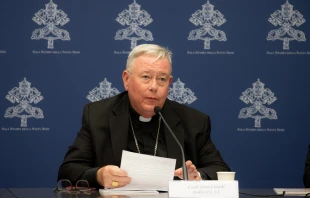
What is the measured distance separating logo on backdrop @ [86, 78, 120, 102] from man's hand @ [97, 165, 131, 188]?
6.24 feet

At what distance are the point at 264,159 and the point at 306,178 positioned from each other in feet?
4.20

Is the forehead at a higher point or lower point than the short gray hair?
lower

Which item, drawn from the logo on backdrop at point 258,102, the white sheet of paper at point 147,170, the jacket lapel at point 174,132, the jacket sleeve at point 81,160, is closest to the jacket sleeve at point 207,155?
the jacket lapel at point 174,132

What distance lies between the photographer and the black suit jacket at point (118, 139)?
346 centimetres

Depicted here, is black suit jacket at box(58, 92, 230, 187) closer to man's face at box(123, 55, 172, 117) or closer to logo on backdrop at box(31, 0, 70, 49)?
man's face at box(123, 55, 172, 117)

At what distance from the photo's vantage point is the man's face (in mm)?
3477

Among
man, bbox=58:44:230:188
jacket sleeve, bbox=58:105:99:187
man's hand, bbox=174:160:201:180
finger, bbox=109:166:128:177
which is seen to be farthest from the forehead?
finger, bbox=109:166:128:177

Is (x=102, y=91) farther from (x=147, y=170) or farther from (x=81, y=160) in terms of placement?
(x=147, y=170)

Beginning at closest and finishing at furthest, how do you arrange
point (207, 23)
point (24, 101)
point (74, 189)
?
point (74, 189) < point (24, 101) < point (207, 23)

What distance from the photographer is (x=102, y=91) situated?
484 centimetres

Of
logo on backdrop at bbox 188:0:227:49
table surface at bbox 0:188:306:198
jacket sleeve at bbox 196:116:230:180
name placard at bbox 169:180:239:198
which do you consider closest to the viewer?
name placard at bbox 169:180:239:198

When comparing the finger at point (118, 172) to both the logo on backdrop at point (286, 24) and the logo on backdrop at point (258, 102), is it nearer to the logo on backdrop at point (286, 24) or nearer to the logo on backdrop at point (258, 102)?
the logo on backdrop at point (258, 102)

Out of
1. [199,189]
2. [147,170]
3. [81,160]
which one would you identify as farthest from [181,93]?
[199,189]

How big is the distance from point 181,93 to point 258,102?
2.31 feet
